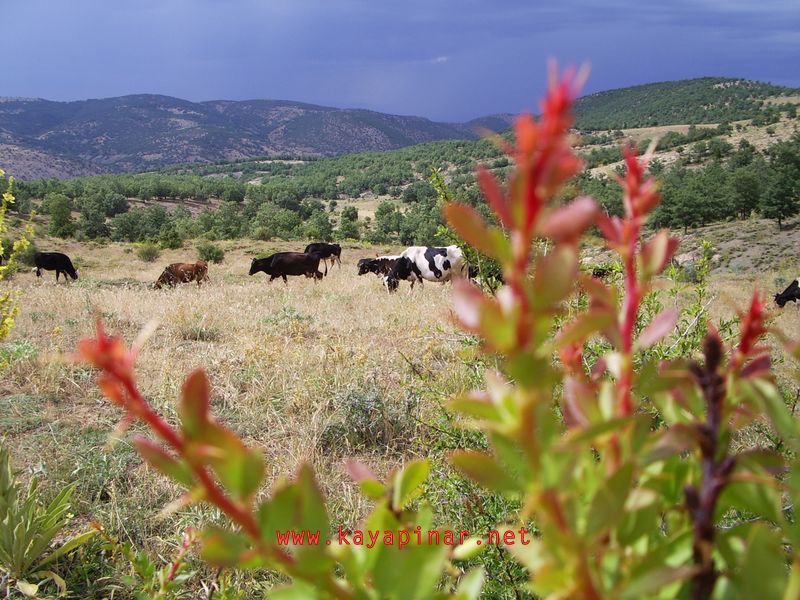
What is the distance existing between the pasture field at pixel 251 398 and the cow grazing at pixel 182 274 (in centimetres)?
794

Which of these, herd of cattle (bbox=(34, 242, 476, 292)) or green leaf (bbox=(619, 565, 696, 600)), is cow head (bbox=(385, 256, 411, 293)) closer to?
herd of cattle (bbox=(34, 242, 476, 292))

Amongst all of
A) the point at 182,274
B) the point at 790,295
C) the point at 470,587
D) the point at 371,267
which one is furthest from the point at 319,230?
the point at 470,587

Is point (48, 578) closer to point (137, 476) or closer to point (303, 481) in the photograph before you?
point (137, 476)

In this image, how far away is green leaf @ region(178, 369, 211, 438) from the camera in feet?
1.17

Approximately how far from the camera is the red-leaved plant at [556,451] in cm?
33

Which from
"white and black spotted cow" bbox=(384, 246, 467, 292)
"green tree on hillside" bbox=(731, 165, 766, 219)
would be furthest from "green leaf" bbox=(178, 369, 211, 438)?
"green tree on hillside" bbox=(731, 165, 766, 219)

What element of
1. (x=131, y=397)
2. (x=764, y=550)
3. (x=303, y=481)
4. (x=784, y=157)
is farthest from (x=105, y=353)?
(x=784, y=157)

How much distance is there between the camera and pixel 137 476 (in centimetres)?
326

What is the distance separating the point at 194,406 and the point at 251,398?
13.8ft

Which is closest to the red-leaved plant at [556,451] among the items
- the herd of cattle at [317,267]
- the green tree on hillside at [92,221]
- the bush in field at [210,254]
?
the herd of cattle at [317,267]

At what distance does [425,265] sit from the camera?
46.1 feet

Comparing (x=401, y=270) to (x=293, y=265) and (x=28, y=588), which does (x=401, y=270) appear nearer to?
(x=293, y=265)

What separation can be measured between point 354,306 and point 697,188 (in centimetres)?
5278

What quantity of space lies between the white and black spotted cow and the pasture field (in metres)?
5.64
